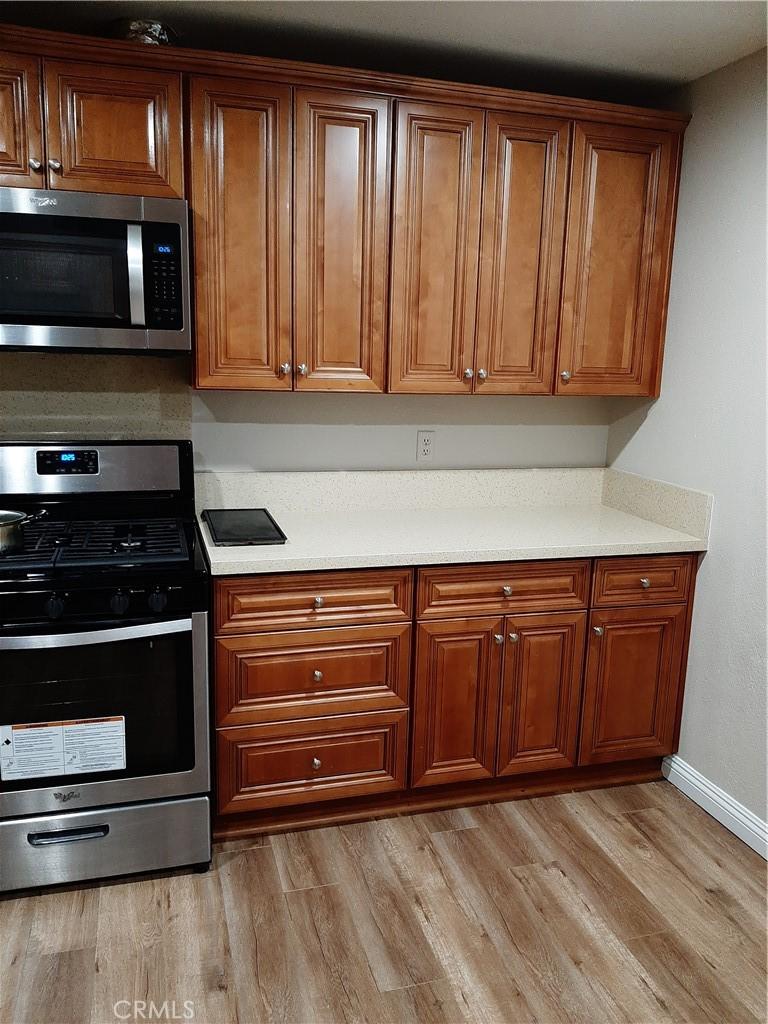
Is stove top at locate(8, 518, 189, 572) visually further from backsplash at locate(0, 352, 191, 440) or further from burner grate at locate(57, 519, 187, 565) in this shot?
backsplash at locate(0, 352, 191, 440)

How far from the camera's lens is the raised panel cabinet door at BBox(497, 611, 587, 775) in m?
2.51

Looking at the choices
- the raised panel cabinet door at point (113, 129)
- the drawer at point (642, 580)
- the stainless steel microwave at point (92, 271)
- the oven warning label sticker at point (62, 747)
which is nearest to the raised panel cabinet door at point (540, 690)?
the drawer at point (642, 580)

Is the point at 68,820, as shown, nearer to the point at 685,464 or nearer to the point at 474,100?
the point at 685,464

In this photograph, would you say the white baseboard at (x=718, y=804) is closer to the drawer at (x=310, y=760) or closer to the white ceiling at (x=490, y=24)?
the drawer at (x=310, y=760)

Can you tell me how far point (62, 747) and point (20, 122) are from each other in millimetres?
1650

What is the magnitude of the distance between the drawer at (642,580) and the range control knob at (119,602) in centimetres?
143

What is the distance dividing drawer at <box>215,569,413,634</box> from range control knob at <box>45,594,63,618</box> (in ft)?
1.36

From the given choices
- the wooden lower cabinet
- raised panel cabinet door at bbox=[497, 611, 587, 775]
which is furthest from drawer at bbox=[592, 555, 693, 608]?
raised panel cabinet door at bbox=[497, 611, 587, 775]

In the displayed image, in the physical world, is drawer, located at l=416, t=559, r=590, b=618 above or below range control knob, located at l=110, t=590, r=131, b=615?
below

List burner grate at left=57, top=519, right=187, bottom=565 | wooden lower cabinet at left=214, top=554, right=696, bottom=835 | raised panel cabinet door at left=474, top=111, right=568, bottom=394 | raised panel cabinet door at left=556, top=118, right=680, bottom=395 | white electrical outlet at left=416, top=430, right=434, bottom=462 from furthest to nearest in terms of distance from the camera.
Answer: white electrical outlet at left=416, top=430, right=434, bottom=462 < raised panel cabinet door at left=556, top=118, right=680, bottom=395 < raised panel cabinet door at left=474, top=111, right=568, bottom=394 < wooden lower cabinet at left=214, top=554, right=696, bottom=835 < burner grate at left=57, top=519, right=187, bottom=565

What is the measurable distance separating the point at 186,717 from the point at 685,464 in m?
1.83

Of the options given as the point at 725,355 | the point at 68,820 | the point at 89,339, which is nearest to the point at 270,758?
the point at 68,820

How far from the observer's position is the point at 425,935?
6.58 feet

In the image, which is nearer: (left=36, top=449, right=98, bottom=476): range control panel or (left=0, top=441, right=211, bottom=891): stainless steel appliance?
(left=0, top=441, right=211, bottom=891): stainless steel appliance
